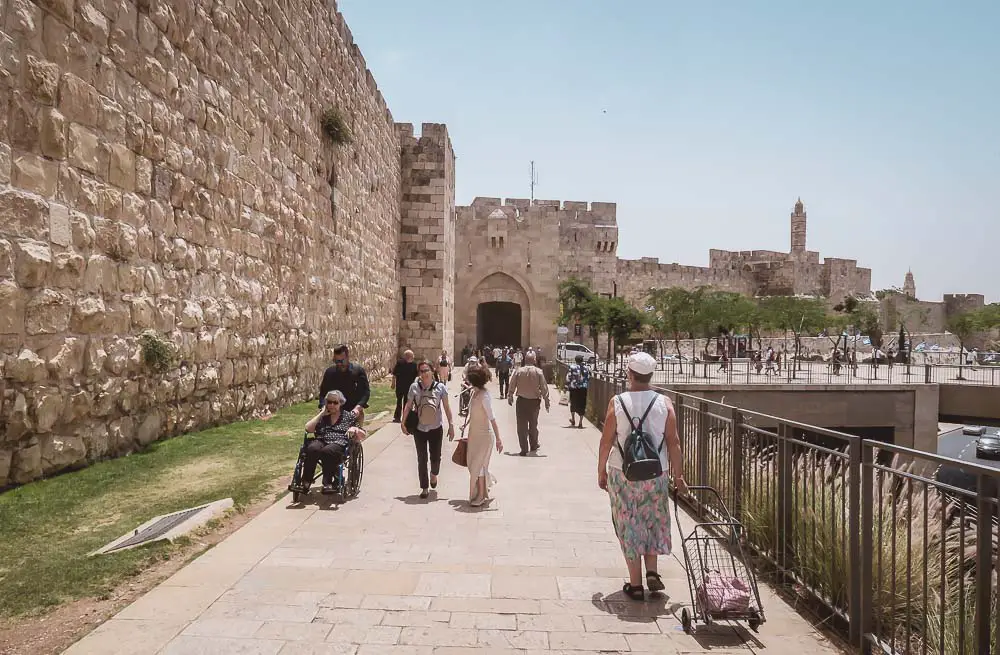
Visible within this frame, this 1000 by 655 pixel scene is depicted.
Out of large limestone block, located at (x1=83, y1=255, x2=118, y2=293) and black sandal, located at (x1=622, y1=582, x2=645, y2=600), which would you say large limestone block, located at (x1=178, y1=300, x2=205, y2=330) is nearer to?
large limestone block, located at (x1=83, y1=255, x2=118, y2=293)

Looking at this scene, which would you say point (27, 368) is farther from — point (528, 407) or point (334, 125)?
point (334, 125)

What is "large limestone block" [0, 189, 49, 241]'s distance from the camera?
534 cm

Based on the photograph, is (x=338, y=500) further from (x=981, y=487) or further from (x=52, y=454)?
(x=981, y=487)

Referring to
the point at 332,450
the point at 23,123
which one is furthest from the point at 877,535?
the point at 23,123

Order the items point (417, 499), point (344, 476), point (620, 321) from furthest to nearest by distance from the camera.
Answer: point (620, 321) → point (417, 499) → point (344, 476)

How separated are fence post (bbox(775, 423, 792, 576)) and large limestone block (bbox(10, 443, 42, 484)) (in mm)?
5330

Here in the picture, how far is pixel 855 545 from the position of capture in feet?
12.1

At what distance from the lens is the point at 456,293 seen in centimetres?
3403

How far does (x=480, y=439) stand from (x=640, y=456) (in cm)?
278

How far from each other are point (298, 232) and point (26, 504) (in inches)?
293

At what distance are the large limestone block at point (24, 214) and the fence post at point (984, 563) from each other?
236 inches

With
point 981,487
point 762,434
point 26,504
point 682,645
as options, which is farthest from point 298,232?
point 981,487

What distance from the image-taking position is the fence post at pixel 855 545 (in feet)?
11.8

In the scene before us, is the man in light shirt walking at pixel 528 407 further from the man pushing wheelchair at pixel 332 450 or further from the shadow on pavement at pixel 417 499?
the man pushing wheelchair at pixel 332 450
